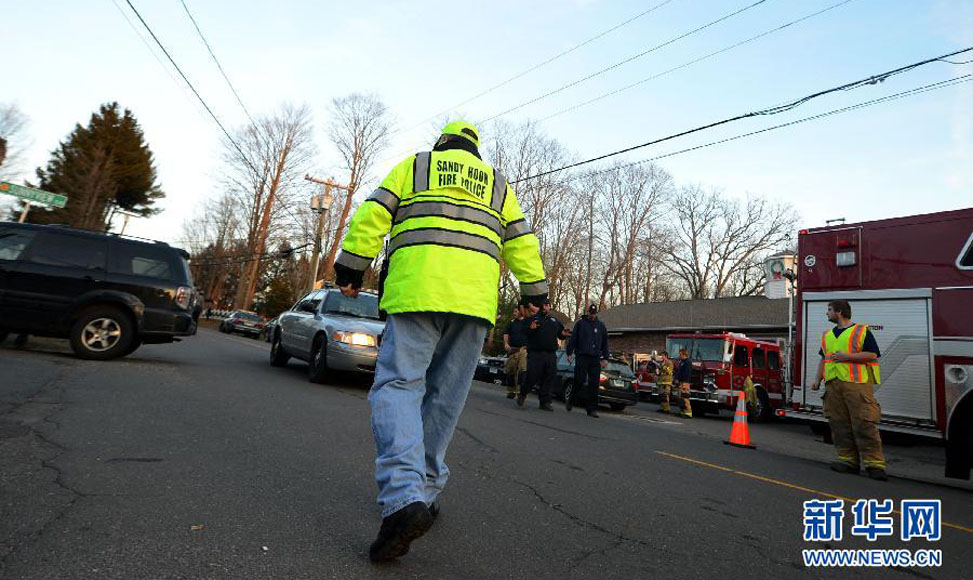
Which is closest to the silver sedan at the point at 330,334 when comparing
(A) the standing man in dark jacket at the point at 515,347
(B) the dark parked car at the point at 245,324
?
(A) the standing man in dark jacket at the point at 515,347

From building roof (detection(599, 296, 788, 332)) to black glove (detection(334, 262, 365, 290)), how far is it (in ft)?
104

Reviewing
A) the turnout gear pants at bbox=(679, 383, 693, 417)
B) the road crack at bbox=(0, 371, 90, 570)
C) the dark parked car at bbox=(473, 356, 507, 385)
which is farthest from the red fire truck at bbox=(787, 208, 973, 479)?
the dark parked car at bbox=(473, 356, 507, 385)

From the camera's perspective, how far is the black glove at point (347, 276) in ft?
9.17

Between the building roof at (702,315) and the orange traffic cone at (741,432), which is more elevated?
the building roof at (702,315)

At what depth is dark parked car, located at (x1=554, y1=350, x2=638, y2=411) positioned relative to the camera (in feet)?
49.6

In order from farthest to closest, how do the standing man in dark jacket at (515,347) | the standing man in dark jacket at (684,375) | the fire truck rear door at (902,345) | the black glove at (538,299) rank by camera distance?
the standing man in dark jacket at (684,375)
the standing man in dark jacket at (515,347)
the fire truck rear door at (902,345)
the black glove at (538,299)

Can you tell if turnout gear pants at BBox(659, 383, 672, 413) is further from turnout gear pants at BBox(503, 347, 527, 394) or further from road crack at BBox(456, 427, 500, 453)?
road crack at BBox(456, 427, 500, 453)

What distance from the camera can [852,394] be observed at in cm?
643

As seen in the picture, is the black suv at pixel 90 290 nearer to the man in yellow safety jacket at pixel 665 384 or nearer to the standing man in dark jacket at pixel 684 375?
the standing man in dark jacket at pixel 684 375

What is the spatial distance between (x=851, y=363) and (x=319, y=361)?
23.6 feet

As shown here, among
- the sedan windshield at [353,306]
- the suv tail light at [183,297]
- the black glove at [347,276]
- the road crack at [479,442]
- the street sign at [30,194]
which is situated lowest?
the road crack at [479,442]

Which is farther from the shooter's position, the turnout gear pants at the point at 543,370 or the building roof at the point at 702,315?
the building roof at the point at 702,315

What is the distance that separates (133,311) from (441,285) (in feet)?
25.9

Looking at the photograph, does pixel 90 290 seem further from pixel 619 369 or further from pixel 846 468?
pixel 619 369
